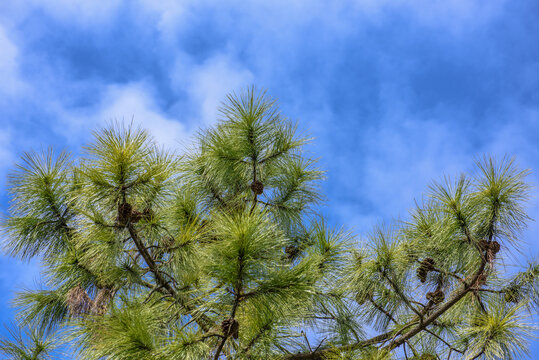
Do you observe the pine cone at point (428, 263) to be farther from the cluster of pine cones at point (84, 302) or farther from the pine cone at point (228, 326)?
the cluster of pine cones at point (84, 302)

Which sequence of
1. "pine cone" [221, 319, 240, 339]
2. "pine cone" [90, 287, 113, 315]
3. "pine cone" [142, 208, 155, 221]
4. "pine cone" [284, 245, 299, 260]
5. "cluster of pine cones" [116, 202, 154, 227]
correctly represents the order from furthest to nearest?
"pine cone" [284, 245, 299, 260] < "pine cone" [90, 287, 113, 315] < "pine cone" [142, 208, 155, 221] < "cluster of pine cones" [116, 202, 154, 227] < "pine cone" [221, 319, 240, 339]

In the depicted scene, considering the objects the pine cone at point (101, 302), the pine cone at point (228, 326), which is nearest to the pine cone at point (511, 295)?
the pine cone at point (228, 326)

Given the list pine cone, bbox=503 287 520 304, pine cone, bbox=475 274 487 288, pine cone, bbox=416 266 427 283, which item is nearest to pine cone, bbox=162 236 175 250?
pine cone, bbox=416 266 427 283

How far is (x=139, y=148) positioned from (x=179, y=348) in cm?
81

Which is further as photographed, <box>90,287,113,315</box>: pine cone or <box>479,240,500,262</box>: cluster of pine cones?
<box>90,287,113,315</box>: pine cone

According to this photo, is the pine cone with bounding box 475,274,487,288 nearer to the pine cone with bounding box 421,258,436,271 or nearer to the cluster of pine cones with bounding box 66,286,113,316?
the pine cone with bounding box 421,258,436,271

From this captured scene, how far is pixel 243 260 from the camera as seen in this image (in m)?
1.90

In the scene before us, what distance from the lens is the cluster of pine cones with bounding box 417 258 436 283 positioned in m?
2.57

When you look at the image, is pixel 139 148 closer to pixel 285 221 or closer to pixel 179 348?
A: pixel 179 348

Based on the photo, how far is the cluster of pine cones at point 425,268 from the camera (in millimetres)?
2566

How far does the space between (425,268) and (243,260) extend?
3.55 feet

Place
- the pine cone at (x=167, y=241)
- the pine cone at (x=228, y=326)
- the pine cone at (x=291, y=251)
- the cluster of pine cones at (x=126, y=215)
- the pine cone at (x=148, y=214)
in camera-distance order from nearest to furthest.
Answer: the pine cone at (x=228, y=326) < the cluster of pine cones at (x=126, y=215) < the pine cone at (x=148, y=214) < the pine cone at (x=167, y=241) < the pine cone at (x=291, y=251)

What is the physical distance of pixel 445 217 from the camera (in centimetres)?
238

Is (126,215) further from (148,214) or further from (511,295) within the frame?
(511,295)
